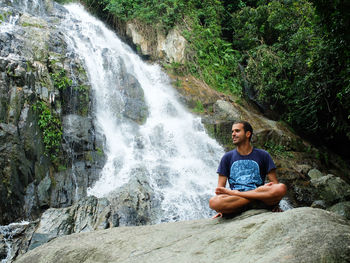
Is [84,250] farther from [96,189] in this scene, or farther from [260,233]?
[96,189]

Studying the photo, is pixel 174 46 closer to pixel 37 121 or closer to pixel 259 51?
pixel 259 51

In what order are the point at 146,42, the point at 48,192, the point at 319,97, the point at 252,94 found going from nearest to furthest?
the point at 48,192, the point at 319,97, the point at 252,94, the point at 146,42

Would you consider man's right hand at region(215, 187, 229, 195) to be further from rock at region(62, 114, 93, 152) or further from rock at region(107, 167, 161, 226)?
rock at region(62, 114, 93, 152)

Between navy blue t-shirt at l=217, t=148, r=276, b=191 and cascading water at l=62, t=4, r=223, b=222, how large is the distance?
14.4ft

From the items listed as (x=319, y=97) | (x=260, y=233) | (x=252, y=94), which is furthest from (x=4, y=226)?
(x=252, y=94)

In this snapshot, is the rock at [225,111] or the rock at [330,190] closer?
the rock at [330,190]

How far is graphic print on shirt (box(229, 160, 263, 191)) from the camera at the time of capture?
3.04 m

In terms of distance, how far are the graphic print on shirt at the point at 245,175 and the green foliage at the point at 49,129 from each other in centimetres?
635

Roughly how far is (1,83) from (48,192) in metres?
3.10

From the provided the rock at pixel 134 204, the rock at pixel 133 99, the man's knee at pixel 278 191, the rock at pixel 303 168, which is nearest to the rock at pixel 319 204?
the rock at pixel 303 168

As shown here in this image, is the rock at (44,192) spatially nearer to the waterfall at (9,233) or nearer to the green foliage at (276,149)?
the waterfall at (9,233)

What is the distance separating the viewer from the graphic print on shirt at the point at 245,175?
3037mm

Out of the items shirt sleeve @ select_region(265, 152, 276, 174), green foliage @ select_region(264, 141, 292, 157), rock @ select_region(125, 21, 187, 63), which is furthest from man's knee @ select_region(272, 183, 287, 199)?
rock @ select_region(125, 21, 187, 63)

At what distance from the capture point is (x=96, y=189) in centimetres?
829
